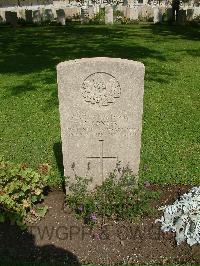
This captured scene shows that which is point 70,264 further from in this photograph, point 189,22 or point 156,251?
point 189,22

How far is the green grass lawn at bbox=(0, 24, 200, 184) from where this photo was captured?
6.81 metres

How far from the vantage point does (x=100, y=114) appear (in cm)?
485

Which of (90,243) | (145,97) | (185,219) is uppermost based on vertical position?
(145,97)

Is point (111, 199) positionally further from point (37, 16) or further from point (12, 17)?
point (37, 16)

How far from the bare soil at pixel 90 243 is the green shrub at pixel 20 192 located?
0.16 metres

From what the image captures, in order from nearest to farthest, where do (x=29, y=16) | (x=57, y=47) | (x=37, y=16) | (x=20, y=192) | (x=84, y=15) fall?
1. (x=20, y=192)
2. (x=57, y=47)
3. (x=29, y=16)
4. (x=37, y=16)
5. (x=84, y=15)

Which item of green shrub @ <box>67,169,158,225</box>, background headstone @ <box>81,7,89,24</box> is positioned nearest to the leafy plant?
green shrub @ <box>67,169,158,225</box>

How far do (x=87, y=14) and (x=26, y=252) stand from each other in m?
23.4

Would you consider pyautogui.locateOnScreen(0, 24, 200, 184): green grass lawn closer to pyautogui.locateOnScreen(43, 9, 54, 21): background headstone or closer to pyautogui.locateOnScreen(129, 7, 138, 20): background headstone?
pyautogui.locateOnScreen(129, 7, 138, 20): background headstone

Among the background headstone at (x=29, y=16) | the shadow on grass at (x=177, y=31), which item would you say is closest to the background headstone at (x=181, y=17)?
the shadow on grass at (x=177, y=31)

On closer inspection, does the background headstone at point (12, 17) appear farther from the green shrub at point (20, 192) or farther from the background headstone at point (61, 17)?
the green shrub at point (20, 192)

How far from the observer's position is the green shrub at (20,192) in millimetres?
4871

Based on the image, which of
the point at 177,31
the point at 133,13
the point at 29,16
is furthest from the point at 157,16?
the point at 29,16

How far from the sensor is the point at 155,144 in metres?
7.26
